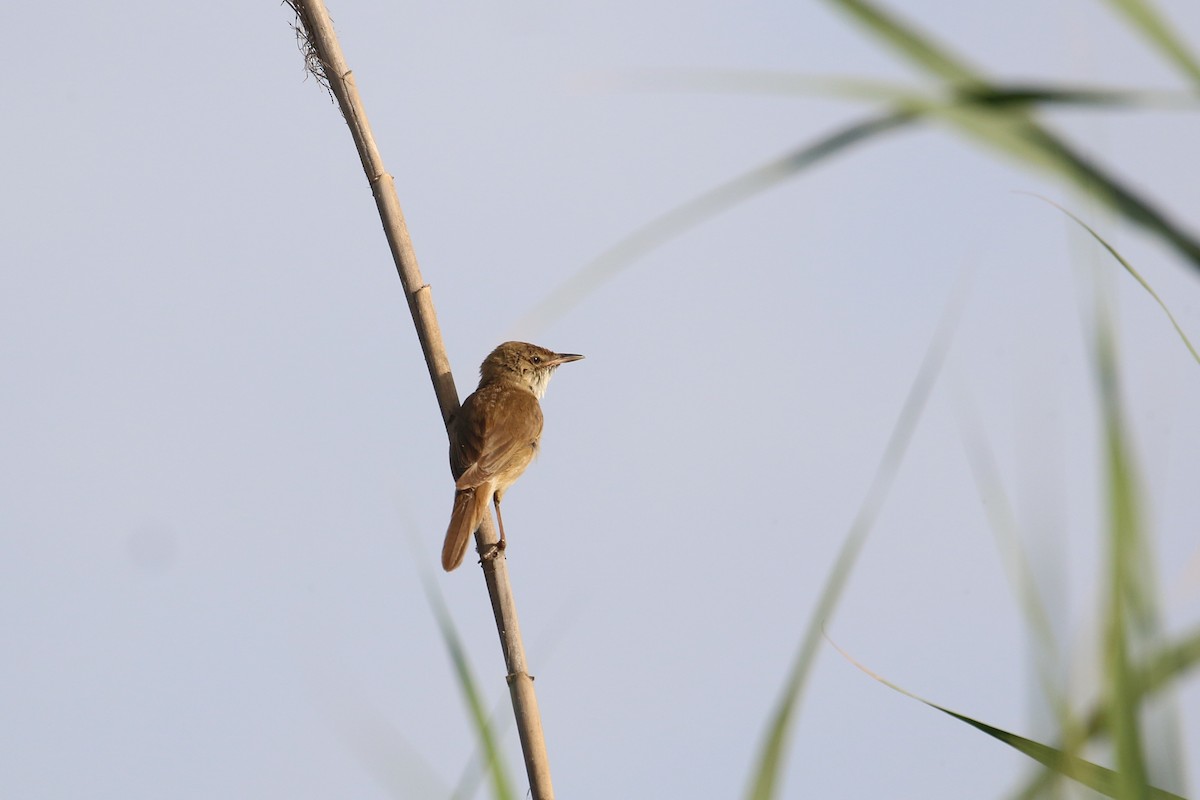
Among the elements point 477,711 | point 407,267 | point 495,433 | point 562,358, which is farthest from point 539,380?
point 477,711

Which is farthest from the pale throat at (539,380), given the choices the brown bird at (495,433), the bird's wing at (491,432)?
the bird's wing at (491,432)

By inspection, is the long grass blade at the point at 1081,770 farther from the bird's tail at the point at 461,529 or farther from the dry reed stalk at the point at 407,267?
the bird's tail at the point at 461,529

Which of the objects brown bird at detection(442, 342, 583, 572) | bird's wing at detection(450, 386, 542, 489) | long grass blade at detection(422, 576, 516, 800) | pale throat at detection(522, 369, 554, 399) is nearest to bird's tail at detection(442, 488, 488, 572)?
brown bird at detection(442, 342, 583, 572)

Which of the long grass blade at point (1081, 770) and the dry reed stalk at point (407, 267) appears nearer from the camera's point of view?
the long grass blade at point (1081, 770)

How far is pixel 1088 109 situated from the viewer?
124 centimetres

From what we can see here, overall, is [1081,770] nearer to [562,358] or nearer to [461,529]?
[461,529]

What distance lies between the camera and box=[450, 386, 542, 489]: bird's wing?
5031 mm

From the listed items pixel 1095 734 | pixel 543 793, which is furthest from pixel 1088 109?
pixel 543 793

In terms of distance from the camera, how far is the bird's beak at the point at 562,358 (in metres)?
6.73

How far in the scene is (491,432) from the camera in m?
5.38

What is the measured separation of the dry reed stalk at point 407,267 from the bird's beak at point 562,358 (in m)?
2.74

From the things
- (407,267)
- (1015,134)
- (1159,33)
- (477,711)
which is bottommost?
(477,711)

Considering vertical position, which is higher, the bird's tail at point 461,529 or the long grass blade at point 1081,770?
the bird's tail at point 461,529

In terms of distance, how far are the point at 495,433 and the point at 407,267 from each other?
2.02 m
